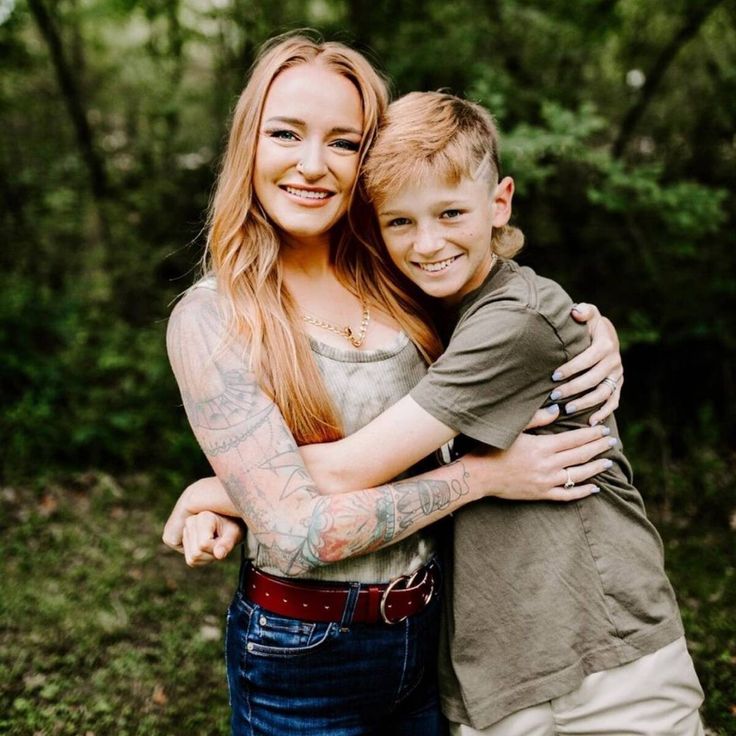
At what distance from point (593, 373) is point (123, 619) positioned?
9.95 ft

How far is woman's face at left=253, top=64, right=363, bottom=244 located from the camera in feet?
6.40

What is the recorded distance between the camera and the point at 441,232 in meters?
1.99

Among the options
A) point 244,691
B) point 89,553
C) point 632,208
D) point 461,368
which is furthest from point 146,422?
point 461,368

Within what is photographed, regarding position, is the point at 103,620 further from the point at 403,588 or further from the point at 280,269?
the point at 280,269

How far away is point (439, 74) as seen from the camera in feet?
19.0

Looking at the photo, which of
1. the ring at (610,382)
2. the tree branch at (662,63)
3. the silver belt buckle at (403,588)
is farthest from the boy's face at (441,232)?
the tree branch at (662,63)

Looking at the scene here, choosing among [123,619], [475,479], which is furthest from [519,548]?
[123,619]

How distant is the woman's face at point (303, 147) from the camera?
1.95 metres

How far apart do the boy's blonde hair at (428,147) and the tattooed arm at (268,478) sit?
58 cm

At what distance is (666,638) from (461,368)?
0.82 metres

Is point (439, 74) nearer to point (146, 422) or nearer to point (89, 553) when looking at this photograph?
point (146, 422)

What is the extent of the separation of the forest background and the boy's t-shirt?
4.28ft

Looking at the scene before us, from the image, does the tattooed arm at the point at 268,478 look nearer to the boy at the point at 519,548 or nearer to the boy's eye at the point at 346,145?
the boy at the point at 519,548

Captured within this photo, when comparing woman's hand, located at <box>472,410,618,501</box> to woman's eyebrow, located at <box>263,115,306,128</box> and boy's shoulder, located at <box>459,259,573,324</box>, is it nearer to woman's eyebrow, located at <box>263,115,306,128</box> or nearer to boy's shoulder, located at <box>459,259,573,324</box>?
boy's shoulder, located at <box>459,259,573,324</box>
